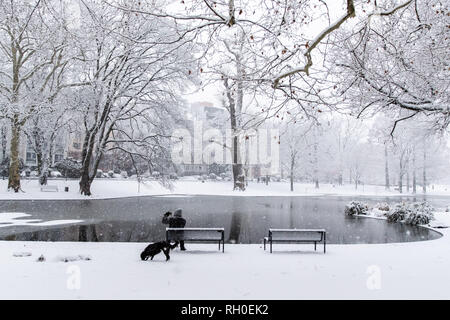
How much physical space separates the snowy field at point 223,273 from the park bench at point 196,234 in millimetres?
342

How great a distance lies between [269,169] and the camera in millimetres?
66125

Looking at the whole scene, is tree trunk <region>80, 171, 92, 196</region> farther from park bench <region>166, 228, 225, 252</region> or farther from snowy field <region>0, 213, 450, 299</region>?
park bench <region>166, 228, 225, 252</region>

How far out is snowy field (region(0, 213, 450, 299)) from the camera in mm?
5832

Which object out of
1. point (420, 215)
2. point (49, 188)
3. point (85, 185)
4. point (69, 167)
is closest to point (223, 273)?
point (420, 215)

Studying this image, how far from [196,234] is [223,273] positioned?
8.28ft

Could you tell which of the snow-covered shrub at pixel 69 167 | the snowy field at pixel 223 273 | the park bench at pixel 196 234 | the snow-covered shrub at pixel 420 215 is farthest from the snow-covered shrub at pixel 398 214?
the snow-covered shrub at pixel 69 167

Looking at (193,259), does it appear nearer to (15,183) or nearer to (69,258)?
(69,258)

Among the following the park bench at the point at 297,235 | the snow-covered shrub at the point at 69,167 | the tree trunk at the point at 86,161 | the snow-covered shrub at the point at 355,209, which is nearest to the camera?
the park bench at the point at 297,235

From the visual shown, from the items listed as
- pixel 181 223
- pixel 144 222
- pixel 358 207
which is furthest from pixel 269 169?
pixel 181 223

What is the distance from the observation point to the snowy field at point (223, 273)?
19.1ft

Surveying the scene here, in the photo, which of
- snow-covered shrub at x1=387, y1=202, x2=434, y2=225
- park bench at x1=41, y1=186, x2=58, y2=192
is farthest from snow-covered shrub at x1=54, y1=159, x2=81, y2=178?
snow-covered shrub at x1=387, y1=202, x2=434, y2=225

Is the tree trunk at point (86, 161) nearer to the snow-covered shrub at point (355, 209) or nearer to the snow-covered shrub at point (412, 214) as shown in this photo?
the snow-covered shrub at point (355, 209)

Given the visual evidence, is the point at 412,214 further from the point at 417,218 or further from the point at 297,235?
the point at 297,235

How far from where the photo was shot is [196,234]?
9.44 m
